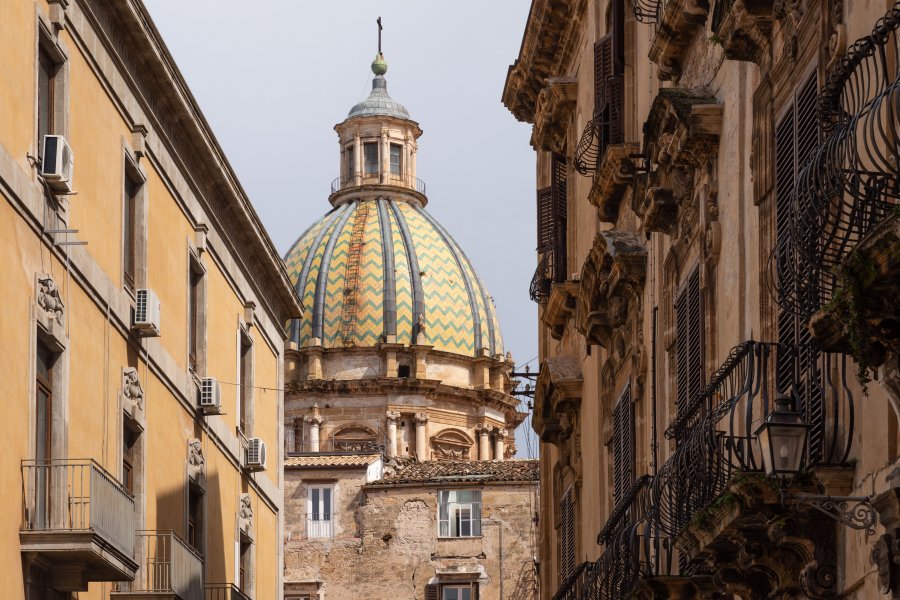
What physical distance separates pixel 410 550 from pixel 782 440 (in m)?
49.6

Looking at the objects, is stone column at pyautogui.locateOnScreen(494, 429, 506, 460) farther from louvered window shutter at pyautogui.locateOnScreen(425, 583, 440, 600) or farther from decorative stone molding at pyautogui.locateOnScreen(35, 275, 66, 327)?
decorative stone molding at pyautogui.locateOnScreen(35, 275, 66, 327)

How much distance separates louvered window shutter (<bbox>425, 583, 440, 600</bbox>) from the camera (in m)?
60.1

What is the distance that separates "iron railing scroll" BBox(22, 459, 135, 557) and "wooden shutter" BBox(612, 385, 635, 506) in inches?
197

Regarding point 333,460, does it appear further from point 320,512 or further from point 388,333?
point 388,333

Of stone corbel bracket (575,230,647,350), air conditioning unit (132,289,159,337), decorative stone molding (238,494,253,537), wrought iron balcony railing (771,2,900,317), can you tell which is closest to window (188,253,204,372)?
air conditioning unit (132,289,159,337)

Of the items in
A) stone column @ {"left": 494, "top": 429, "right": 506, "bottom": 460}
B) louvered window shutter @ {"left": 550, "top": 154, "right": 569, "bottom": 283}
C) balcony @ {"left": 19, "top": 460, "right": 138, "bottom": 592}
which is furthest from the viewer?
stone column @ {"left": 494, "top": 429, "right": 506, "bottom": 460}

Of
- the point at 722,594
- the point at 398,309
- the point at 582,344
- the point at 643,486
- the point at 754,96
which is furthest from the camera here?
the point at 398,309

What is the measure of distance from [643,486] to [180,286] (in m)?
11.2

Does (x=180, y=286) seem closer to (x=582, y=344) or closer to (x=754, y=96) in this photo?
(x=582, y=344)

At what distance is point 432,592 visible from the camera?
6009 centimetres

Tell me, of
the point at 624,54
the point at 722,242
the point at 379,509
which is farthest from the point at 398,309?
the point at 722,242

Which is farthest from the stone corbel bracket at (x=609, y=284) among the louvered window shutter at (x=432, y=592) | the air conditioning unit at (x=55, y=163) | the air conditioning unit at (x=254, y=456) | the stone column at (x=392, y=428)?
the stone column at (x=392, y=428)

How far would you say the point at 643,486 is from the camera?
17.4 m

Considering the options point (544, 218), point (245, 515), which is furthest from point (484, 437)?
point (544, 218)
